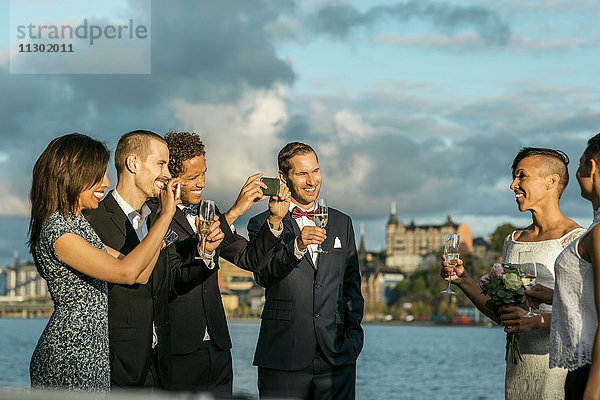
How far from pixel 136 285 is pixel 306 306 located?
60.3 inches

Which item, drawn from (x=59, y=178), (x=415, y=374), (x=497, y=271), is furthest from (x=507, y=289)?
(x=415, y=374)

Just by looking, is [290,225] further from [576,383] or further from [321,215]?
[576,383]

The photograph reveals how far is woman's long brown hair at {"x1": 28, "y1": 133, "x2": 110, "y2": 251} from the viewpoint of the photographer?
172 inches

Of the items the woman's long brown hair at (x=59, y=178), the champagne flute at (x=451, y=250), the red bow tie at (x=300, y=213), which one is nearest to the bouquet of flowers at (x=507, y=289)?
the champagne flute at (x=451, y=250)

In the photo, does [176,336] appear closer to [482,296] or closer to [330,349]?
[330,349]

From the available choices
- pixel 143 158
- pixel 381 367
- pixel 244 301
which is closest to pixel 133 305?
pixel 143 158

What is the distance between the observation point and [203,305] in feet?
19.3

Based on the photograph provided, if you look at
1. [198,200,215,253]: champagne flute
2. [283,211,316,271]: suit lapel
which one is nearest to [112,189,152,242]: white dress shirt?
[198,200,215,253]: champagne flute

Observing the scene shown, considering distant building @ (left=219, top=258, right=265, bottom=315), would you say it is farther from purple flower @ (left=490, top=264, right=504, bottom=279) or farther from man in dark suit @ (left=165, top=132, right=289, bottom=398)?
purple flower @ (left=490, top=264, right=504, bottom=279)

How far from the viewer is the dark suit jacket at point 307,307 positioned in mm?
5918

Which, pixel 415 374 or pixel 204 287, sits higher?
pixel 204 287

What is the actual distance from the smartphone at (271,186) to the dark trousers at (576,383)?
7.81 feet

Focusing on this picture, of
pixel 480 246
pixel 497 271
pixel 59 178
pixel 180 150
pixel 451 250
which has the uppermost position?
pixel 480 246

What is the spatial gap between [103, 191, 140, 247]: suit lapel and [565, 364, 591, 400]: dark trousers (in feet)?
8.42
